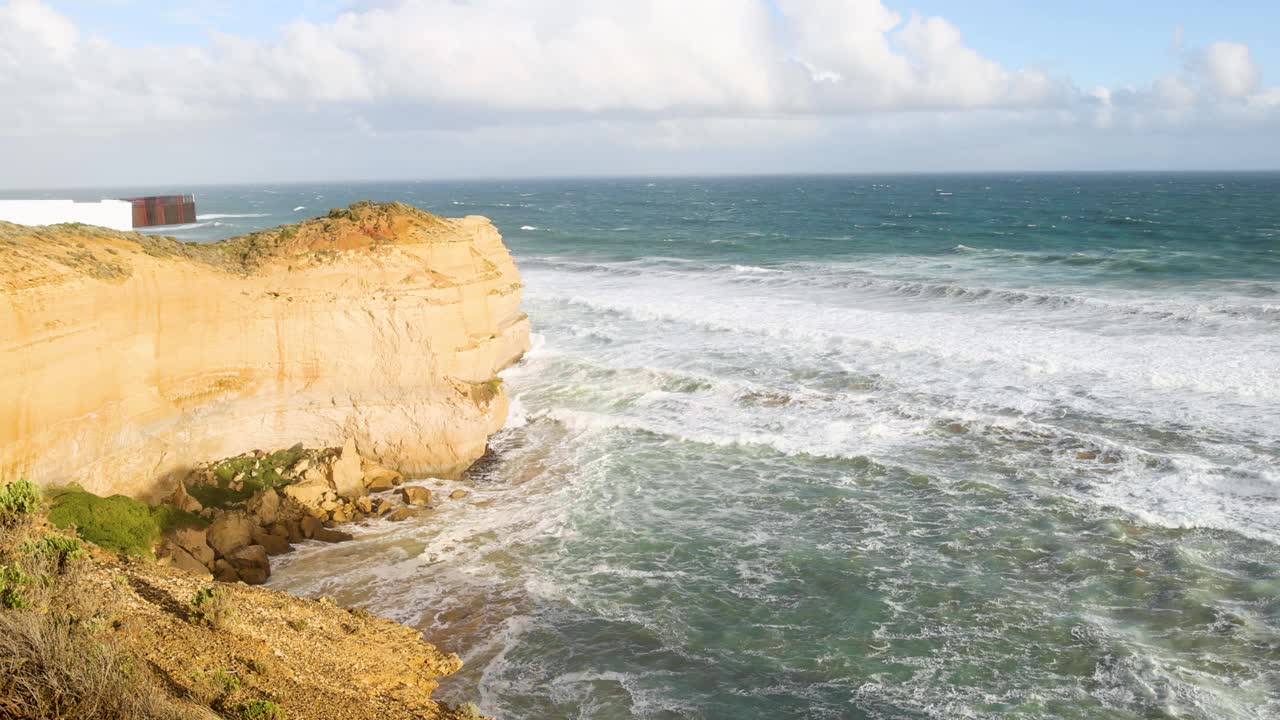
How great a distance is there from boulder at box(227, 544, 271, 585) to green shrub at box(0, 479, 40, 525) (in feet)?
10.1

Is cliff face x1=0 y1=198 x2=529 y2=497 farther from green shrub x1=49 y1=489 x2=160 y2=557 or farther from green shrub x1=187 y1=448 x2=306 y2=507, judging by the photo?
green shrub x1=49 y1=489 x2=160 y2=557

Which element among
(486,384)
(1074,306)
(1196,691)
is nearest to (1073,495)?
(1196,691)

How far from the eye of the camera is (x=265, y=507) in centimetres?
1573

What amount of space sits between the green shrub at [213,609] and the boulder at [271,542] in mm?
4441

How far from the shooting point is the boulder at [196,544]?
1412 cm

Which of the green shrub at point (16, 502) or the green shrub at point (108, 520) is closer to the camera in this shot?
the green shrub at point (16, 502)

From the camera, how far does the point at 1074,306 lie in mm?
34531

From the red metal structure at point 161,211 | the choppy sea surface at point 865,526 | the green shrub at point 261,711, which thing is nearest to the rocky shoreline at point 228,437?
the green shrub at point 261,711

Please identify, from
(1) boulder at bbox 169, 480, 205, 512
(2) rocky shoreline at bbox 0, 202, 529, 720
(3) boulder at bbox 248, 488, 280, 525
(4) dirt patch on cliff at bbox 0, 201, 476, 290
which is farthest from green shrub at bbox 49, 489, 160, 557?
(4) dirt patch on cliff at bbox 0, 201, 476, 290

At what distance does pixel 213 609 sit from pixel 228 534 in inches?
193

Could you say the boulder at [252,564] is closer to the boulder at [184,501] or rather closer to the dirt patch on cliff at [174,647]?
the dirt patch on cliff at [174,647]

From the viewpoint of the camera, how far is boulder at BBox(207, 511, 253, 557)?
48.0ft

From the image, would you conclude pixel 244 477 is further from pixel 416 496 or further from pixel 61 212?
pixel 61 212

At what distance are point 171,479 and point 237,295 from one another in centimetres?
358
